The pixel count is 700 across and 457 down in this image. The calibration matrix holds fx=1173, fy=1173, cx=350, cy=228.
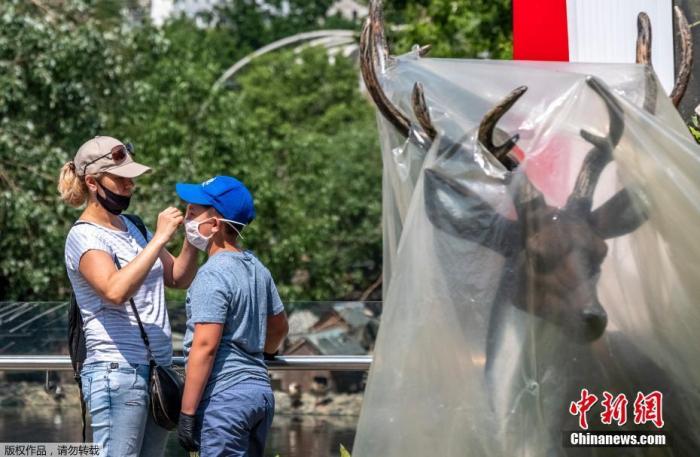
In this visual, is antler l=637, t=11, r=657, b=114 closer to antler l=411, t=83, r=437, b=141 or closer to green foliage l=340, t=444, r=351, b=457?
antler l=411, t=83, r=437, b=141

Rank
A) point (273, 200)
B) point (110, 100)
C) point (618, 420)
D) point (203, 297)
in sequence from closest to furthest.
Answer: point (618, 420)
point (203, 297)
point (110, 100)
point (273, 200)

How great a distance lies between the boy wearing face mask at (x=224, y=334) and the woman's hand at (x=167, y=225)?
0.11 meters

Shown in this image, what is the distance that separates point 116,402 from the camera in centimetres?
432

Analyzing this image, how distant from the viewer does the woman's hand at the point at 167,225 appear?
424 centimetres

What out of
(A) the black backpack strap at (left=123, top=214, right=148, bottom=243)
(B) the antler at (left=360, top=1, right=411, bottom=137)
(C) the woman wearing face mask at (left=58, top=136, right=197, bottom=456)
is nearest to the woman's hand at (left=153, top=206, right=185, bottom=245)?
(C) the woman wearing face mask at (left=58, top=136, right=197, bottom=456)

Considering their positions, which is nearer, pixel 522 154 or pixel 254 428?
pixel 522 154

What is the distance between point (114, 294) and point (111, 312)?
8.7 inches

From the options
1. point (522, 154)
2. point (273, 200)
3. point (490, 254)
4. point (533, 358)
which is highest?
point (522, 154)

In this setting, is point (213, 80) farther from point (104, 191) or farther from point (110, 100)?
point (104, 191)

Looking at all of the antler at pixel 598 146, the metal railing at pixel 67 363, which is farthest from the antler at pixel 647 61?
the metal railing at pixel 67 363

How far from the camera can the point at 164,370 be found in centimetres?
442

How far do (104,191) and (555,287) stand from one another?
5.74 feet

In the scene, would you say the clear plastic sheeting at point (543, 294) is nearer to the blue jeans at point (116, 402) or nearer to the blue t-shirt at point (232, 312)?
the blue t-shirt at point (232, 312)

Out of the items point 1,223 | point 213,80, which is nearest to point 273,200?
point 213,80
